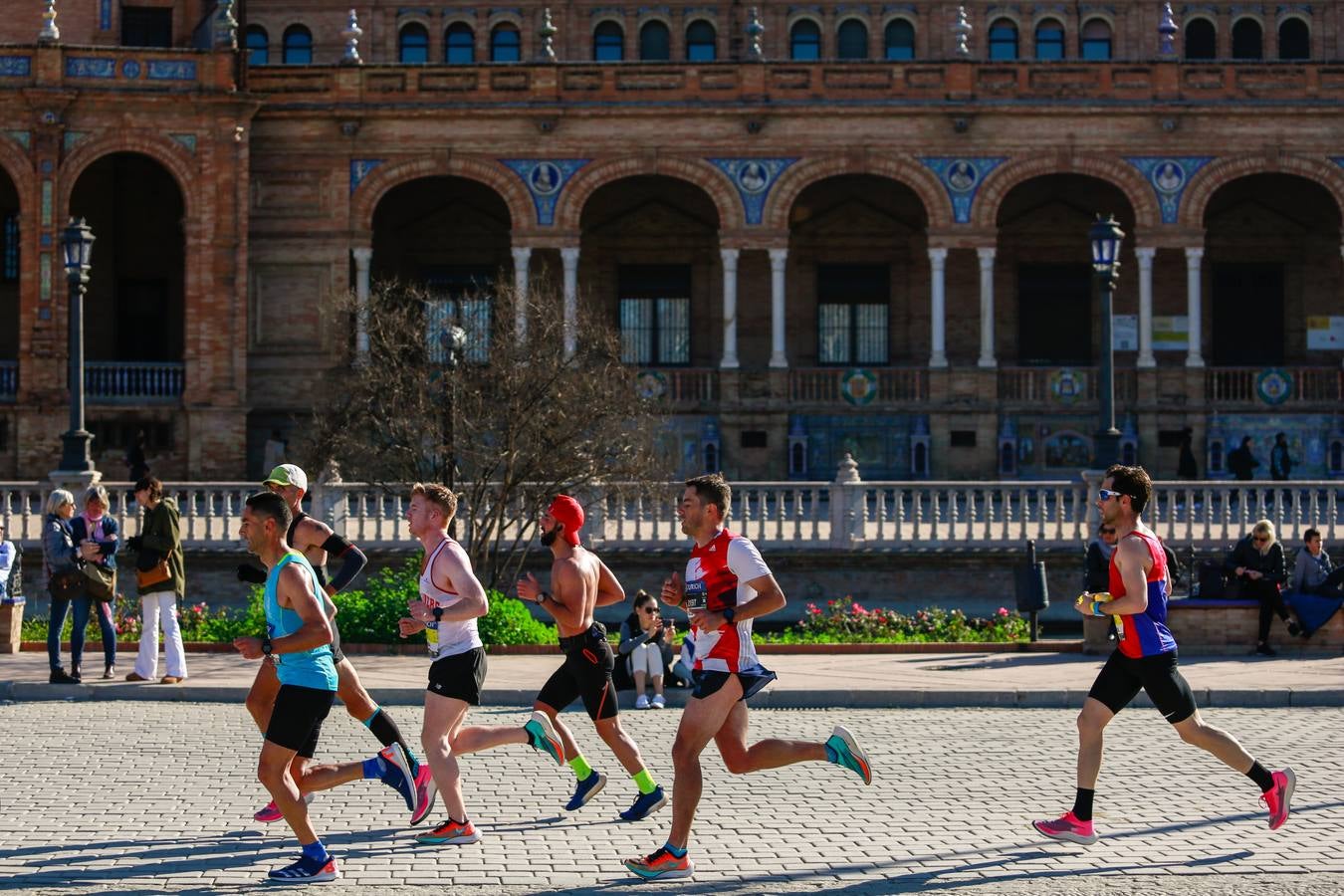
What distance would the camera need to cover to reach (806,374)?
36.5 meters

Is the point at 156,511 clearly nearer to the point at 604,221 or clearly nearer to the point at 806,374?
the point at 806,374

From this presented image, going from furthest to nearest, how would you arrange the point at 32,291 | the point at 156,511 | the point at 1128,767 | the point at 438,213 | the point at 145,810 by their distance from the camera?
the point at 438,213 → the point at 32,291 → the point at 156,511 → the point at 1128,767 → the point at 145,810

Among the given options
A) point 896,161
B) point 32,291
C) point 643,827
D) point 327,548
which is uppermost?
point 896,161

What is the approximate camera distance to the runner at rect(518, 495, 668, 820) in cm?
1004

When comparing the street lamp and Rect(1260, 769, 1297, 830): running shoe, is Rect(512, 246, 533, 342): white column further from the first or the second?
Rect(1260, 769, 1297, 830): running shoe

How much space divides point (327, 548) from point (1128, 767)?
16.7ft

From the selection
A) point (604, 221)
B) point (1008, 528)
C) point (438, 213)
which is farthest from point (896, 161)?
point (1008, 528)

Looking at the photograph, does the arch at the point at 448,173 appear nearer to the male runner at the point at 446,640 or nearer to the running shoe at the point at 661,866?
the male runner at the point at 446,640

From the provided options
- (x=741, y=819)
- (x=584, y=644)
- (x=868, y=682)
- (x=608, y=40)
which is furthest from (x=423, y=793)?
(x=608, y=40)

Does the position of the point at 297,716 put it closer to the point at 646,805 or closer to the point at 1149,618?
the point at 646,805

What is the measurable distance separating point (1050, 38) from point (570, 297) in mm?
16240

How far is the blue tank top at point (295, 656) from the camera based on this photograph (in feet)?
29.6

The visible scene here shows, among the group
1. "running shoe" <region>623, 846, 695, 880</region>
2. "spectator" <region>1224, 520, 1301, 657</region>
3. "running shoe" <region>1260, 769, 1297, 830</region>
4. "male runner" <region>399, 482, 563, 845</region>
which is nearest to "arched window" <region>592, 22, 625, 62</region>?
"spectator" <region>1224, 520, 1301, 657</region>

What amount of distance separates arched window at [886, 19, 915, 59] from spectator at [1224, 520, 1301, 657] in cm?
2496
